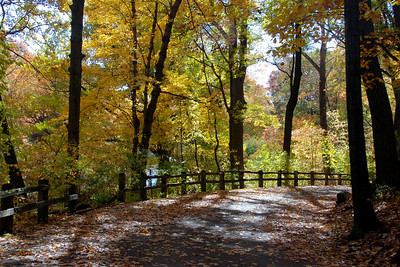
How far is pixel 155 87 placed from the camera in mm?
13438

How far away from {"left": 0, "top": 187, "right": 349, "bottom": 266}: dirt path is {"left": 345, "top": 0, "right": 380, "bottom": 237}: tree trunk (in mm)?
948

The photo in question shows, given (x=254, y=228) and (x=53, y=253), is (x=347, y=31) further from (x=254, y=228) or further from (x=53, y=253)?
(x=53, y=253)

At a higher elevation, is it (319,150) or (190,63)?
(190,63)

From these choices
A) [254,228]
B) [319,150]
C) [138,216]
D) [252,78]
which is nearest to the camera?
[254,228]

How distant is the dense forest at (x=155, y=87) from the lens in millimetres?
7457

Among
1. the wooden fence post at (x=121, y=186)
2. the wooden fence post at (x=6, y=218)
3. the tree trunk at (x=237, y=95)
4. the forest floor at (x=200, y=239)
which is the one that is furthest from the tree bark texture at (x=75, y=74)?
the tree trunk at (x=237, y=95)

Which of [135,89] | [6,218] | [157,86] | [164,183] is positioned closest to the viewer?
[6,218]

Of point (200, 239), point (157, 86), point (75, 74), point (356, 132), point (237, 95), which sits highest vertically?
point (237, 95)

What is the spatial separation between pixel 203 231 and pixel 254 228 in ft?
3.97

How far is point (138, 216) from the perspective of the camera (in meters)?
8.17

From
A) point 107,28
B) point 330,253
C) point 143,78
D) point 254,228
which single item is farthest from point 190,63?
point 330,253

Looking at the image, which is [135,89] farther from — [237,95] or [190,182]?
[237,95]

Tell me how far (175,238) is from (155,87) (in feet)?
27.4

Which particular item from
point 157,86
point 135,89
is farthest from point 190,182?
point 135,89
